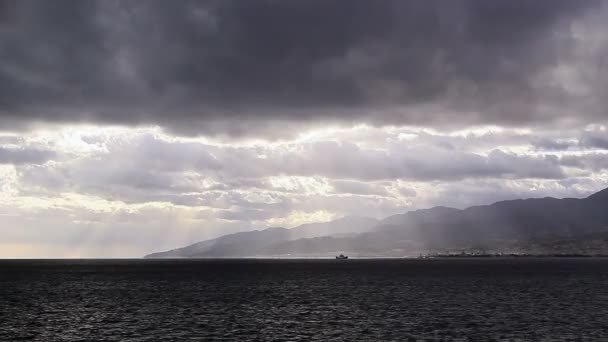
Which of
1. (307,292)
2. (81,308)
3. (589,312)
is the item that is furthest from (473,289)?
(81,308)

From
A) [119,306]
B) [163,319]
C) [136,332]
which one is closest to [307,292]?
[119,306]

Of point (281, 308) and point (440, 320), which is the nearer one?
point (440, 320)

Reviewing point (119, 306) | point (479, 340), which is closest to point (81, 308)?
point (119, 306)

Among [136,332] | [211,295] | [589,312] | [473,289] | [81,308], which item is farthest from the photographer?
[473,289]

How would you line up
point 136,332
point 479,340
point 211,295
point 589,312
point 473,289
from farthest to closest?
point 473,289, point 211,295, point 589,312, point 136,332, point 479,340

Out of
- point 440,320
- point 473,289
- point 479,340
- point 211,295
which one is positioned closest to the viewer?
point 479,340

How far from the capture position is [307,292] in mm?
179250

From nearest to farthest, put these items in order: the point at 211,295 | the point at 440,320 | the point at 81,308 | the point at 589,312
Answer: the point at 440,320
the point at 589,312
the point at 81,308
the point at 211,295

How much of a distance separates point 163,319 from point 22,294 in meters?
82.1

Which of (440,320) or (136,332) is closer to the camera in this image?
(136,332)

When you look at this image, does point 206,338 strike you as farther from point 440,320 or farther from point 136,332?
point 440,320

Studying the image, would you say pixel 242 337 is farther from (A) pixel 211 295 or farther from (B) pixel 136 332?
(A) pixel 211 295

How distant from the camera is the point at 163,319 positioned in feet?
367

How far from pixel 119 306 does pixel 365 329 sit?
2435 inches
